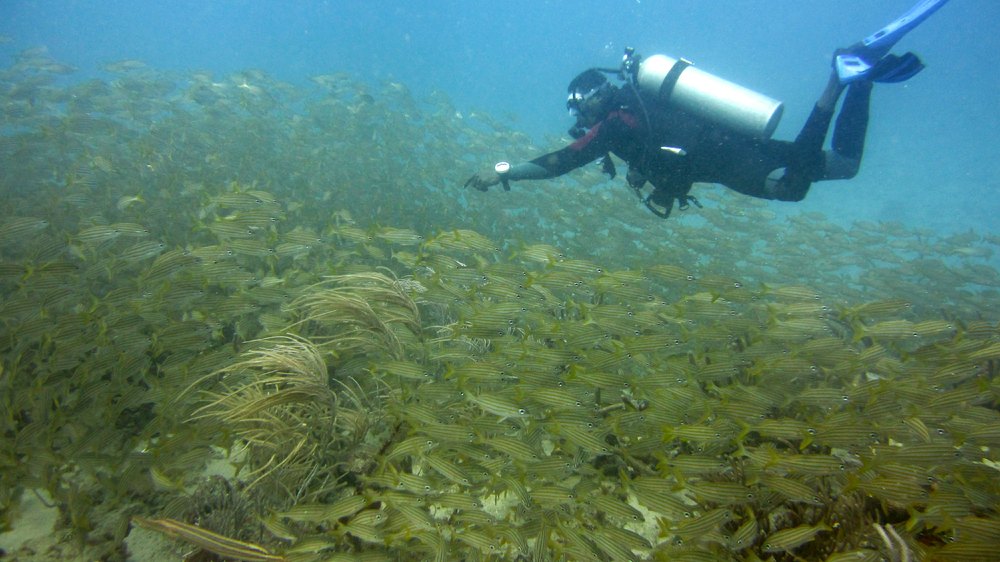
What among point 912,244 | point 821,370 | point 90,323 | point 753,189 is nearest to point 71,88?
point 90,323

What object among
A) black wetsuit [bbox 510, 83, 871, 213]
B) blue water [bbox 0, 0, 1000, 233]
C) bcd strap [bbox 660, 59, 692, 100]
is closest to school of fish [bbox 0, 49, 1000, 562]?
black wetsuit [bbox 510, 83, 871, 213]

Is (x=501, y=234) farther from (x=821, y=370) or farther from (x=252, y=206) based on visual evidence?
(x=821, y=370)

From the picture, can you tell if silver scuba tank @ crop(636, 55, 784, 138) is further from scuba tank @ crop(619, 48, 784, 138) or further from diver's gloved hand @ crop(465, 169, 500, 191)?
diver's gloved hand @ crop(465, 169, 500, 191)

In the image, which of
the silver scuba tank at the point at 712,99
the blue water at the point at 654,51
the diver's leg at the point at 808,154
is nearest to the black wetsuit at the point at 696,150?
the diver's leg at the point at 808,154

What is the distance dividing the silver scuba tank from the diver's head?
728 mm

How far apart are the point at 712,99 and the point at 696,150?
0.74 m

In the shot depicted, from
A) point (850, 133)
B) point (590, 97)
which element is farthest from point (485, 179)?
point (850, 133)

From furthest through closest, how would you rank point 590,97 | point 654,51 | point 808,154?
point 654,51, point 590,97, point 808,154

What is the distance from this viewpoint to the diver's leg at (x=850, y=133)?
246 inches

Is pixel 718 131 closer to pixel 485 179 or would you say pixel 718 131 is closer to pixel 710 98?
pixel 710 98

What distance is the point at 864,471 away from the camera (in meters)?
2.96

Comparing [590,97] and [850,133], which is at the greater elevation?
[850,133]

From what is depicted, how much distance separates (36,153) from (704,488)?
46.9 ft

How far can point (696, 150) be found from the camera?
6043mm
